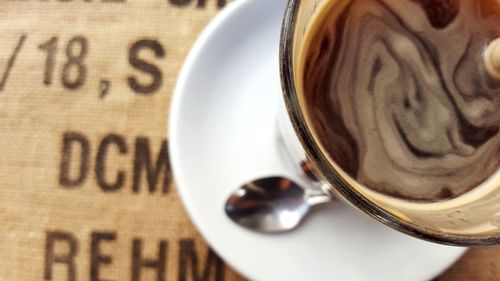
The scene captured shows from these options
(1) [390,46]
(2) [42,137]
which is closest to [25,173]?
(2) [42,137]

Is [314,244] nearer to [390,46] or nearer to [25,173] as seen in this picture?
[390,46]

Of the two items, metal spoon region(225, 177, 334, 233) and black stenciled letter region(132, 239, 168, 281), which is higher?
metal spoon region(225, 177, 334, 233)

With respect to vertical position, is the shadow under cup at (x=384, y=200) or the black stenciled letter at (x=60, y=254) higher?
the shadow under cup at (x=384, y=200)

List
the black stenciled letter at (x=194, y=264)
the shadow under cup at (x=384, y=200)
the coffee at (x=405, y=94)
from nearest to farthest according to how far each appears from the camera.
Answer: the shadow under cup at (x=384, y=200) < the coffee at (x=405, y=94) < the black stenciled letter at (x=194, y=264)

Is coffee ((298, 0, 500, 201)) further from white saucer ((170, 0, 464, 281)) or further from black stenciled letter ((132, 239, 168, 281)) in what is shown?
black stenciled letter ((132, 239, 168, 281))

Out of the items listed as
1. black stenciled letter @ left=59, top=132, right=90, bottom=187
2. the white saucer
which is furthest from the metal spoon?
black stenciled letter @ left=59, top=132, right=90, bottom=187

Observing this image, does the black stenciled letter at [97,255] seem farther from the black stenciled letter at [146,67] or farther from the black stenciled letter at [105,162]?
the black stenciled letter at [146,67]

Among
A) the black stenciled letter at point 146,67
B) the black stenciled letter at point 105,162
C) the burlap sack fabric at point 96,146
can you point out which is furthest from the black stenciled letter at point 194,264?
the black stenciled letter at point 146,67
